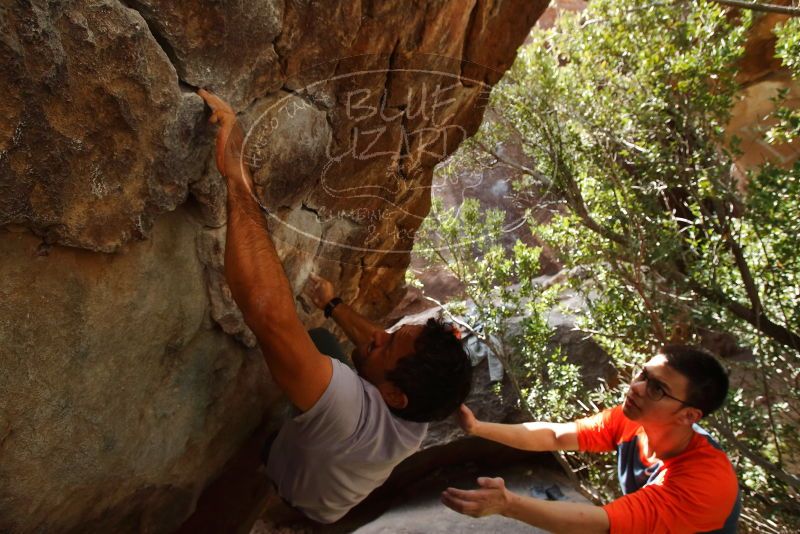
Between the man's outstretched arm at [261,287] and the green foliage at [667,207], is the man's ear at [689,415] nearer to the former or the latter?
the man's outstretched arm at [261,287]

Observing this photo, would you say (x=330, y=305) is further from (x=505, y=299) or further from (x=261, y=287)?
(x=505, y=299)

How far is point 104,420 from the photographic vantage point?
74.2 inches

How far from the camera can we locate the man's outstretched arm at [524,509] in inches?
75.8

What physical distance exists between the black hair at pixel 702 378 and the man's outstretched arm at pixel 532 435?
2.30ft

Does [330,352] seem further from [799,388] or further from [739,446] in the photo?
[799,388]

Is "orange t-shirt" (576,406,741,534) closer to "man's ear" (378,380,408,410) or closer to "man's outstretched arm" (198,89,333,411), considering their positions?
"man's ear" (378,380,408,410)

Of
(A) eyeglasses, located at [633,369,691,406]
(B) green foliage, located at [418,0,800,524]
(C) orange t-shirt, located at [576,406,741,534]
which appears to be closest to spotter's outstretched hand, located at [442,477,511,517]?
(C) orange t-shirt, located at [576,406,741,534]

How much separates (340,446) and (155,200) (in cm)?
112

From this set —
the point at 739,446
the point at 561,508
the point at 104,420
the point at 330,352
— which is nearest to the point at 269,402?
the point at 330,352

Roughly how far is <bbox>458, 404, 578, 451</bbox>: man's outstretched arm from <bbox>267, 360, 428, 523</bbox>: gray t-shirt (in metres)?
0.70

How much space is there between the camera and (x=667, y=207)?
4961 millimetres

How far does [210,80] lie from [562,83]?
448 cm

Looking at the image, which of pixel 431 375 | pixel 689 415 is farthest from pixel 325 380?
pixel 689 415

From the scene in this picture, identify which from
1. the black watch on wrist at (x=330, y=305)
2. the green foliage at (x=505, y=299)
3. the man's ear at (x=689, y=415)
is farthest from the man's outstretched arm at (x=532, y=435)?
the green foliage at (x=505, y=299)
